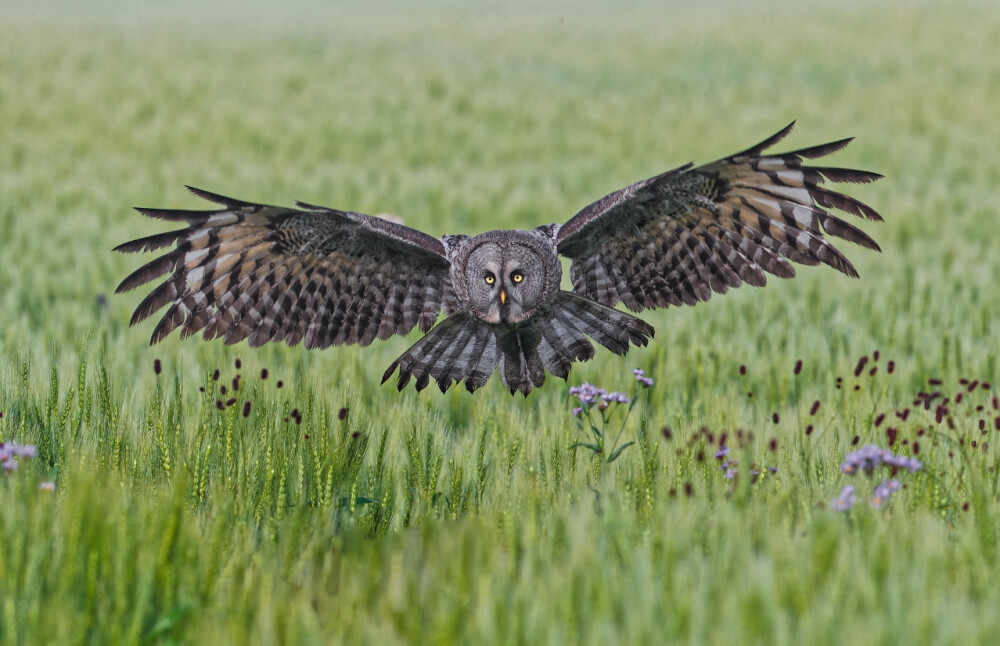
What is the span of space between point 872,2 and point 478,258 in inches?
1175

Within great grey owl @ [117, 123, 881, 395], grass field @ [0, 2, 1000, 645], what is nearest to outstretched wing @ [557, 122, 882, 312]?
great grey owl @ [117, 123, 881, 395]

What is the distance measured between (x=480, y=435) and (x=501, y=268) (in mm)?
649

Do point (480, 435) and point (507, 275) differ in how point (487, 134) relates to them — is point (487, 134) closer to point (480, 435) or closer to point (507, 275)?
point (507, 275)

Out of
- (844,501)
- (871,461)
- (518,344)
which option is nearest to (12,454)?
(518,344)

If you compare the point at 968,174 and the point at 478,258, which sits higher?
the point at 968,174

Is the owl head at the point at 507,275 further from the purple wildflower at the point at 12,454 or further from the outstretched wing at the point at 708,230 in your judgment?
the purple wildflower at the point at 12,454

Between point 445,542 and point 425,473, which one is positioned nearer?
point 445,542

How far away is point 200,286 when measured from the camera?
372 centimetres

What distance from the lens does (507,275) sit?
3.73 meters

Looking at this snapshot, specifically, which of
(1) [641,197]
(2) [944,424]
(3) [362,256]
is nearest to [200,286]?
(3) [362,256]

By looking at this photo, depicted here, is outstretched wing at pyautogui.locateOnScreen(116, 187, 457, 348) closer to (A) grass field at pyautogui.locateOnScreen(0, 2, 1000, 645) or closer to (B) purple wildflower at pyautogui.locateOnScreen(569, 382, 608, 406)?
(A) grass field at pyautogui.locateOnScreen(0, 2, 1000, 645)

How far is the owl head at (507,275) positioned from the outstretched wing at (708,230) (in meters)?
0.13

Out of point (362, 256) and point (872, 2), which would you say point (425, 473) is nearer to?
point (362, 256)

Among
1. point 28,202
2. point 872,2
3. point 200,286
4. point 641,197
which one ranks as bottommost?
point 200,286
